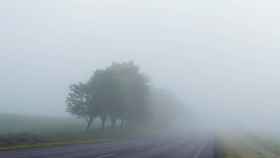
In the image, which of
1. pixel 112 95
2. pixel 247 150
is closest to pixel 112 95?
pixel 112 95

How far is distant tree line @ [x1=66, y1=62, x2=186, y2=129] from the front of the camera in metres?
73.0

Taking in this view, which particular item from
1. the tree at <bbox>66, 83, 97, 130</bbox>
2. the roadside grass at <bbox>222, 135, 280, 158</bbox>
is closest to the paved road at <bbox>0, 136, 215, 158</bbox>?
the roadside grass at <bbox>222, 135, 280, 158</bbox>

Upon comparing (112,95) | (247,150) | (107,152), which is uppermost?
(112,95)

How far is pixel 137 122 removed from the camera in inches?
3676

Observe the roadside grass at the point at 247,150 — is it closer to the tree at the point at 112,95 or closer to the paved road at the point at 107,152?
the paved road at the point at 107,152

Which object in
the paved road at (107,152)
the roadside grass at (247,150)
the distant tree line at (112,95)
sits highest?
the distant tree line at (112,95)

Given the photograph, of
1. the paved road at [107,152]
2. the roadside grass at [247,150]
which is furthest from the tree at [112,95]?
the paved road at [107,152]

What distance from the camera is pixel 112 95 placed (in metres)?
75.8

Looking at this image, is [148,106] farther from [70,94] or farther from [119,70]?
[70,94]

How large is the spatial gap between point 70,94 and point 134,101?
1508 centimetres

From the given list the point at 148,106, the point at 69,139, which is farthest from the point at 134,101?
the point at 69,139

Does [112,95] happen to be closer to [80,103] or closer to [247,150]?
[80,103]

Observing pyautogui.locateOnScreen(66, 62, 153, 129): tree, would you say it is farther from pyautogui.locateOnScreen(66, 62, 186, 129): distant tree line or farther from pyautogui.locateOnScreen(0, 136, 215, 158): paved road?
pyautogui.locateOnScreen(0, 136, 215, 158): paved road

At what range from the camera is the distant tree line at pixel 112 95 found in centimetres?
7300
